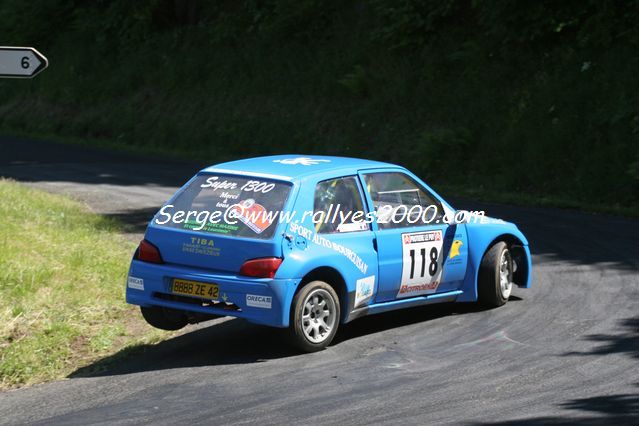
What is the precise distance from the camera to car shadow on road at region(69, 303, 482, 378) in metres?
8.59

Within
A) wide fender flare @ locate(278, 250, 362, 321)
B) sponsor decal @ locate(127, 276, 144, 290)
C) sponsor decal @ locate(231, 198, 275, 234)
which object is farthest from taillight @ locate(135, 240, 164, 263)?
wide fender flare @ locate(278, 250, 362, 321)

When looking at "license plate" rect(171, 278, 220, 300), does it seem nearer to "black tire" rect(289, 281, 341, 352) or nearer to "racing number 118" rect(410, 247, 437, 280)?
"black tire" rect(289, 281, 341, 352)

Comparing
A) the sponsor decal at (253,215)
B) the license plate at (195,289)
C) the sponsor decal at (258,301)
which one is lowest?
the sponsor decal at (258,301)

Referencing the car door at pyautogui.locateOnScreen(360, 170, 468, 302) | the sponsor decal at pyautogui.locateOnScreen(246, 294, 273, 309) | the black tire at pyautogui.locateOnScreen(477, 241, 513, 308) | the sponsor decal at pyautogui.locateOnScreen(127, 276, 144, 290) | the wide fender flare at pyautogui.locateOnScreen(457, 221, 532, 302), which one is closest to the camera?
the sponsor decal at pyautogui.locateOnScreen(246, 294, 273, 309)

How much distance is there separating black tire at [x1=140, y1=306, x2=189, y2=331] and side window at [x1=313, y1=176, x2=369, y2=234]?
59.2 inches

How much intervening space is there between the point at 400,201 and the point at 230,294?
7.21 ft

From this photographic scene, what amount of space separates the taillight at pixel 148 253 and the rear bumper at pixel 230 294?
0.23 ft

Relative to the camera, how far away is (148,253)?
912cm

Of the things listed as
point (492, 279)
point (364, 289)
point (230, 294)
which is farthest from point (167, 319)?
point (492, 279)

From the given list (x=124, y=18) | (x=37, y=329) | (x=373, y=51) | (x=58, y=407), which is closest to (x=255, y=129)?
(x=373, y=51)

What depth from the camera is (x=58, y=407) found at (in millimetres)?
7375

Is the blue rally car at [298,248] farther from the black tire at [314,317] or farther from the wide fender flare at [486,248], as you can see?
the wide fender flare at [486,248]

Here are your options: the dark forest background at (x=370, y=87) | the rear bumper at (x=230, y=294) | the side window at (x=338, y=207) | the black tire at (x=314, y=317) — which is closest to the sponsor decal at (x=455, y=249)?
the side window at (x=338, y=207)

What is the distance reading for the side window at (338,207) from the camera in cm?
917
